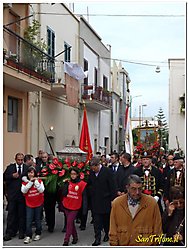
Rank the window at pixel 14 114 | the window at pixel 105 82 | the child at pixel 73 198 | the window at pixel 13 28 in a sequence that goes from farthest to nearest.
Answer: the window at pixel 105 82 < the window at pixel 14 114 < the window at pixel 13 28 < the child at pixel 73 198

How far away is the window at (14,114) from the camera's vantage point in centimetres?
1417

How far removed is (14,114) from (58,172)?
595 centimetres

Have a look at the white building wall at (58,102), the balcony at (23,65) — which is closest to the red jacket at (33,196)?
the balcony at (23,65)

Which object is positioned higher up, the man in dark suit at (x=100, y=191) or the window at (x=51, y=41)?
the window at (x=51, y=41)

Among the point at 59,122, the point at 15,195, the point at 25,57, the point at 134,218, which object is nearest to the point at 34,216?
the point at 15,195

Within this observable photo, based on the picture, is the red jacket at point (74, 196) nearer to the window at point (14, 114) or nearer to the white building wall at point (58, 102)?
the window at point (14, 114)

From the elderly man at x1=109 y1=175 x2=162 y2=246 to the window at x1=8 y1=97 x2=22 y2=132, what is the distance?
374 inches

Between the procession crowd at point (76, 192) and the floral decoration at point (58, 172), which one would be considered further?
the floral decoration at point (58, 172)

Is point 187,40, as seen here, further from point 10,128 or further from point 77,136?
point 77,136

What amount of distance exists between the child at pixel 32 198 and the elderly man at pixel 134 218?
3.73m

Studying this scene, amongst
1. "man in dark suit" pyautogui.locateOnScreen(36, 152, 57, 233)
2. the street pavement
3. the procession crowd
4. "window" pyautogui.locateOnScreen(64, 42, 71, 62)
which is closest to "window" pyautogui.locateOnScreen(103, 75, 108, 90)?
"window" pyautogui.locateOnScreen(64, 42, 71, 62)

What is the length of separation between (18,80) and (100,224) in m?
5.91

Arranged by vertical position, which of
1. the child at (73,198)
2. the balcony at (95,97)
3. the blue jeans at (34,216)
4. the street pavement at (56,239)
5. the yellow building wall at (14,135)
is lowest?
the street pavement at (56,239)

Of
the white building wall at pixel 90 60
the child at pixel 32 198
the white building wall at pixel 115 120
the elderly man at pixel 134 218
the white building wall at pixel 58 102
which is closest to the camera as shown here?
the elderly man at pixel 134 218
